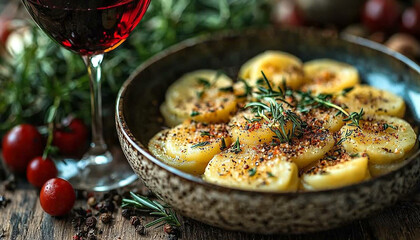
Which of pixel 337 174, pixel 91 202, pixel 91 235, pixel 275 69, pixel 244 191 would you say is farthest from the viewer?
pixel 275 69

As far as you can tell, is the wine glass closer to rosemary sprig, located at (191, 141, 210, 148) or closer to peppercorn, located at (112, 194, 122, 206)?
peppercorn, located at (112, 194, 122, 206)

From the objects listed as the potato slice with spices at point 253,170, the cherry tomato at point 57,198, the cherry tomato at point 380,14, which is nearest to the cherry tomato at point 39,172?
Answer: the cherry tomato at point 57,198

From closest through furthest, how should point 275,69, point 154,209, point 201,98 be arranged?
point 154,209 → point 201,98 → point 275,69

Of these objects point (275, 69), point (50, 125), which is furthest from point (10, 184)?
point (275, 69)

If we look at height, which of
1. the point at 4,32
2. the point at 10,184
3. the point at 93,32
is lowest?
the point at 10,184

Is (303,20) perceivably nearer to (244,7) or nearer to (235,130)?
(244,7)

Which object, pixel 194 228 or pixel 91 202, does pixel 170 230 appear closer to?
pixel 194 228
